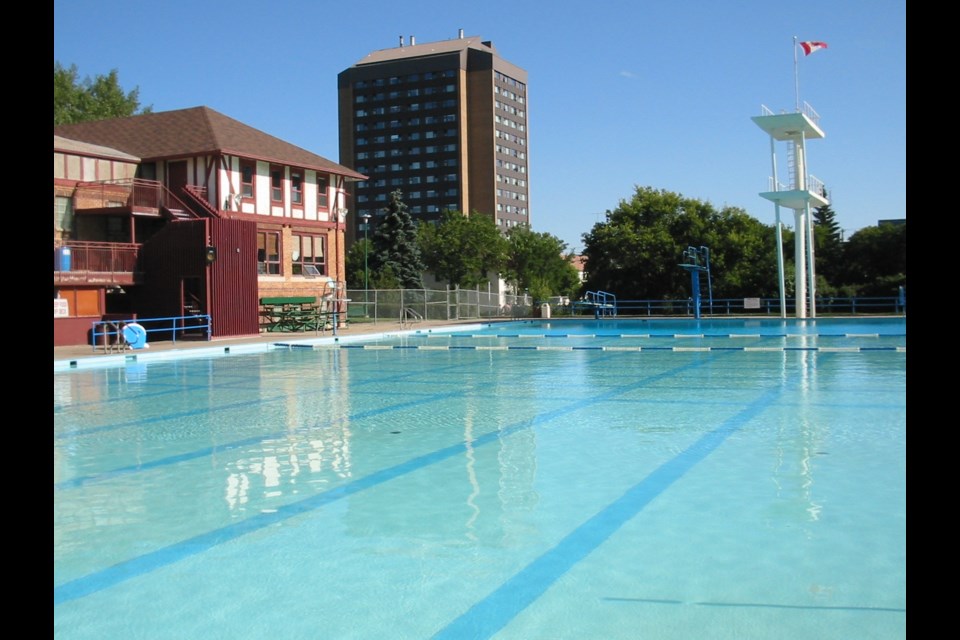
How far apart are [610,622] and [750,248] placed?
48903 millimetres

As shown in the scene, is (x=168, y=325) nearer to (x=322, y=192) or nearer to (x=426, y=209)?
(x=322, y=192)

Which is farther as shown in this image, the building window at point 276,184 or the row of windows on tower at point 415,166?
the row of windows on tower at point 415,166

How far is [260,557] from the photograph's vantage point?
19.7 ft

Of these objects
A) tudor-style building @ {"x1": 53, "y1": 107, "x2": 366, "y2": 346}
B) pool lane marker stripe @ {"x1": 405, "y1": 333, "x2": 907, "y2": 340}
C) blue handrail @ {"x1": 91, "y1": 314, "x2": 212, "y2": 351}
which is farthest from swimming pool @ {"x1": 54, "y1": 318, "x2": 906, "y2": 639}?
tudor-style building @ {"x1": 53, "y1": 107, "x2": 366, "y2": 346}

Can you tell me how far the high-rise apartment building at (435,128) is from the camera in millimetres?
118062

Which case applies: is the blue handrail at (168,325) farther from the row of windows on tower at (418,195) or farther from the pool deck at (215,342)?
the row of windows on tower at (418,195)

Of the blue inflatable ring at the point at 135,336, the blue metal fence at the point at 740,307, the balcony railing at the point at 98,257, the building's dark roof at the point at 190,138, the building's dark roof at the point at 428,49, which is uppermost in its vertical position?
the building's dark roof at the point at 428,49

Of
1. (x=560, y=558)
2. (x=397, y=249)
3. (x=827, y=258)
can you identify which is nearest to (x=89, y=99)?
(x=397, y=249)

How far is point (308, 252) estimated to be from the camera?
39.7 metres

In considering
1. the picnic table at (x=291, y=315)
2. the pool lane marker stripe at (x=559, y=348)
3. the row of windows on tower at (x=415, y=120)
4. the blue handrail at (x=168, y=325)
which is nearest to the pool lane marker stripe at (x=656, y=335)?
the pool lane marker stripe at (x=559, y=348)

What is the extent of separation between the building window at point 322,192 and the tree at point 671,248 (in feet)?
66.0
